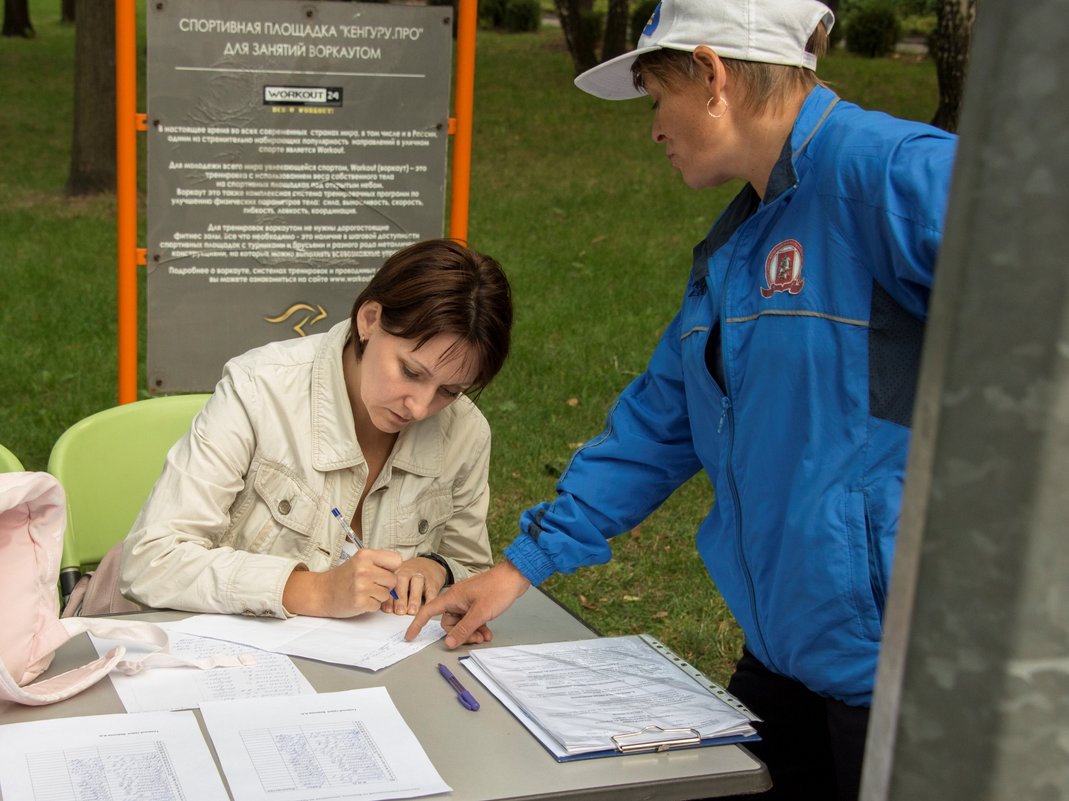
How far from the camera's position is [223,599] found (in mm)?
2264

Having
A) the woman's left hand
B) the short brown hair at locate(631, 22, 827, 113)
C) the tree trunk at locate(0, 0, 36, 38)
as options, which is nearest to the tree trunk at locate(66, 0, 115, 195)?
the woman's left hand

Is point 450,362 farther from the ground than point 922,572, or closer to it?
closer to it

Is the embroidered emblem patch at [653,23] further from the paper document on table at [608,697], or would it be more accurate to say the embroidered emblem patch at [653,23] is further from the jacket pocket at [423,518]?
the jacket pocket at [423,518]

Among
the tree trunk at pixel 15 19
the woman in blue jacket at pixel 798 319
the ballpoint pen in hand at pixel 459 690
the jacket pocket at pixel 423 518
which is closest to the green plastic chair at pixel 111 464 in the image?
the jacket pocket at pixel 423 518

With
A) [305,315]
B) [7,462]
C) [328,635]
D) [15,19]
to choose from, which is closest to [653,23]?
[328,635]

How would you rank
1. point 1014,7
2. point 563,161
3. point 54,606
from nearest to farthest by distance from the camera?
point 1014,7 → point 54,606 → point 563,161

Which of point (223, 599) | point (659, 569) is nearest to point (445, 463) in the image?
point (223, 599)

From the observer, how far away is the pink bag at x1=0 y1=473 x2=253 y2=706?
190 cm

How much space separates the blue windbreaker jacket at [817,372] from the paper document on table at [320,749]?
59cm

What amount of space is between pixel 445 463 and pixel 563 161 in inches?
392

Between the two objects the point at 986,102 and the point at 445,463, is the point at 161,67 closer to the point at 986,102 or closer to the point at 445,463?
the point at 445,463

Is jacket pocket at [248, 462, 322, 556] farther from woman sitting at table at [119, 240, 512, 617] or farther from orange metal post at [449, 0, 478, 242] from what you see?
orange metal post at [449, 0, 478, 242]

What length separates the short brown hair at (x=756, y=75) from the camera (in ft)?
6.09

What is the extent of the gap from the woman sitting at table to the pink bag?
0.34 metres
